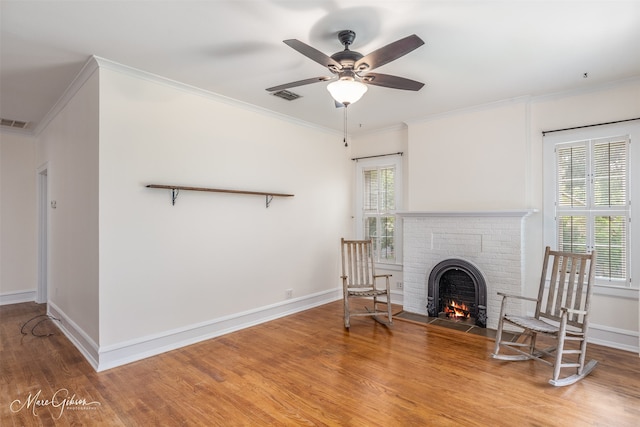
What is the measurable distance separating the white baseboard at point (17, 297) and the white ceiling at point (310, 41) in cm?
305

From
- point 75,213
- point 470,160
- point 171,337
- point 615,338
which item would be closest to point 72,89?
point 75,213

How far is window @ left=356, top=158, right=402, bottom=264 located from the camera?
5.33 metres

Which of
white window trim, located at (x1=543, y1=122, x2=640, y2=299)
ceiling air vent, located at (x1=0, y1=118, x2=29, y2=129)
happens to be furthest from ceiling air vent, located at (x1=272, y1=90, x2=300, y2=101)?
ceiling air vent, located at (x1=0, y1=118, x2=29, y2=129)

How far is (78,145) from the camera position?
3473 mm

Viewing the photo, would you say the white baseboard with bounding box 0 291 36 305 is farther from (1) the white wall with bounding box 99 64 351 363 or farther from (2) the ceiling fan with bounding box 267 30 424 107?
(2) the ceiling fan with bounding box 267 30 424 107

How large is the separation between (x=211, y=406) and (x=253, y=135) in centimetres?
304

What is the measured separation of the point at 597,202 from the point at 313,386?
355 centimetres

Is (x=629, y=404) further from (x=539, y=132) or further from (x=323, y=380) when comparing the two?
(x=539, y=132)

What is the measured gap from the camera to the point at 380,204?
18.1ft

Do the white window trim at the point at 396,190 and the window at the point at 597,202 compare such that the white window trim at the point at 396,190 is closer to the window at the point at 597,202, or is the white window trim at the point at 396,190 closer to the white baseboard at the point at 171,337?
the white baseboard at the point at 171,337

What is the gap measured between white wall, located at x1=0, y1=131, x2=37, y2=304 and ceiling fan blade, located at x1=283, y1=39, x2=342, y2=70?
5.43m

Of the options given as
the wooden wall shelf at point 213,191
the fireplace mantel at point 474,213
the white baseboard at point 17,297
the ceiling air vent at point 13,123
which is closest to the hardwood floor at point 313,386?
the fireplace mantel at point 474,213

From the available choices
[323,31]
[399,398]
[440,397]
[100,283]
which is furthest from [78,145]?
[440,397]

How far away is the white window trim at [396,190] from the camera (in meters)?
5.27
